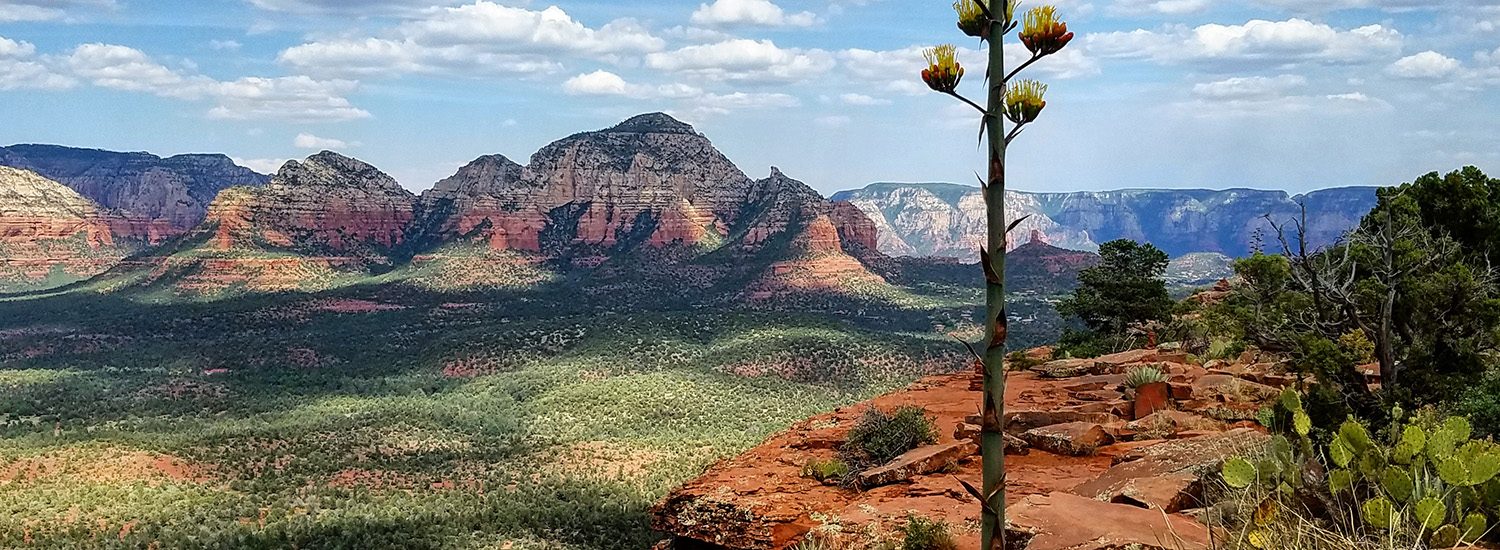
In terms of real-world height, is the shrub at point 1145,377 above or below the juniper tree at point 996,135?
below

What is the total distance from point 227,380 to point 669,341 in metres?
31.1

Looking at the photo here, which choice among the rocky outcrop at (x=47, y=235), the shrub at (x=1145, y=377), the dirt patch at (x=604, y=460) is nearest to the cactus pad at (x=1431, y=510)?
the shrub at (x=1145, y=377)

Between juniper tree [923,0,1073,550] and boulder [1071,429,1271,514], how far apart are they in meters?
3.78

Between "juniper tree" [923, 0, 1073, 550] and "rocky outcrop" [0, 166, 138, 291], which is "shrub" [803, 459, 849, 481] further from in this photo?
"rocky outcrop" [0, 166, 138, 291]

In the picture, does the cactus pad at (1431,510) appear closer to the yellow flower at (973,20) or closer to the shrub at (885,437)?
the yellow flower at (973,20)

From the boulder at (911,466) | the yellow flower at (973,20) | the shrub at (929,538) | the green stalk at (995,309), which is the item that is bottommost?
the boulder at (911,466)

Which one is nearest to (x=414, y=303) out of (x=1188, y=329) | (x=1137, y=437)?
(x=1188, y=329)

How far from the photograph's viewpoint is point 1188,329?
88.1ft

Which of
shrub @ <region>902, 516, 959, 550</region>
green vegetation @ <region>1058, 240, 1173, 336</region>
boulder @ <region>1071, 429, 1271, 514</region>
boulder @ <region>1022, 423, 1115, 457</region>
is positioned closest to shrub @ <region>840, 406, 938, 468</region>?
boulder @ <region>1022, 423, 1115, 457</region>

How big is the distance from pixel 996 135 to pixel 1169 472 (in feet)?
20.5

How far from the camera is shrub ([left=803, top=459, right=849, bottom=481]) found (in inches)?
486

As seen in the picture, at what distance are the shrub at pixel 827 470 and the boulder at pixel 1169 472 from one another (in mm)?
3502

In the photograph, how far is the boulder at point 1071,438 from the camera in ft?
39.2

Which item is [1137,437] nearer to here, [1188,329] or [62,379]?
[1188,329]
